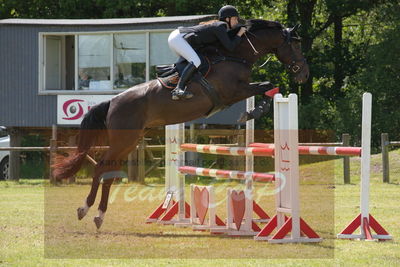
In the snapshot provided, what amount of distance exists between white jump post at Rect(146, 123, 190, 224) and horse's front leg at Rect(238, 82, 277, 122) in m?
1.37

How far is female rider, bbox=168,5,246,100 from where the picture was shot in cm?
814

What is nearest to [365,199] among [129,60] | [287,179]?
[287,179]

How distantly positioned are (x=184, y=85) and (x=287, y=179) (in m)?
1.58

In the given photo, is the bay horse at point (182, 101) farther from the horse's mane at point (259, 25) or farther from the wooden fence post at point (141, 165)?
the wooden fence post at point (141, 165)

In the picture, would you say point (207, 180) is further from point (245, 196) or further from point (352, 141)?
point (245, 196)

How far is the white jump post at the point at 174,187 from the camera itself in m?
9.20

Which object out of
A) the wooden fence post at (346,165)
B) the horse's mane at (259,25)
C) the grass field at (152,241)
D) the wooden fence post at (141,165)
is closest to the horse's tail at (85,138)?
the grass field at (152,241)

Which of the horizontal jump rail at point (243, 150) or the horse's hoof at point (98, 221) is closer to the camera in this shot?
the horizontal jump rail at point (243, 150)

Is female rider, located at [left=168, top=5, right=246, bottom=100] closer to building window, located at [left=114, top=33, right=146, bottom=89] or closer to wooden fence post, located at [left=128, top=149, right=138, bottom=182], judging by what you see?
wooden fence post, located at [left=128, top=149, right=138, bottom=182]

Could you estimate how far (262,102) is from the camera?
820 centimetres

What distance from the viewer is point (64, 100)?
768 inches

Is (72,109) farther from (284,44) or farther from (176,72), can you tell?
(284,44)

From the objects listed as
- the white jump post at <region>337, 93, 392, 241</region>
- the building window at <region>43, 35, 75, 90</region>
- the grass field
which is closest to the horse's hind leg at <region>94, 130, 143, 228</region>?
the grass field

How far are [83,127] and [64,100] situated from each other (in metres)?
10.9
